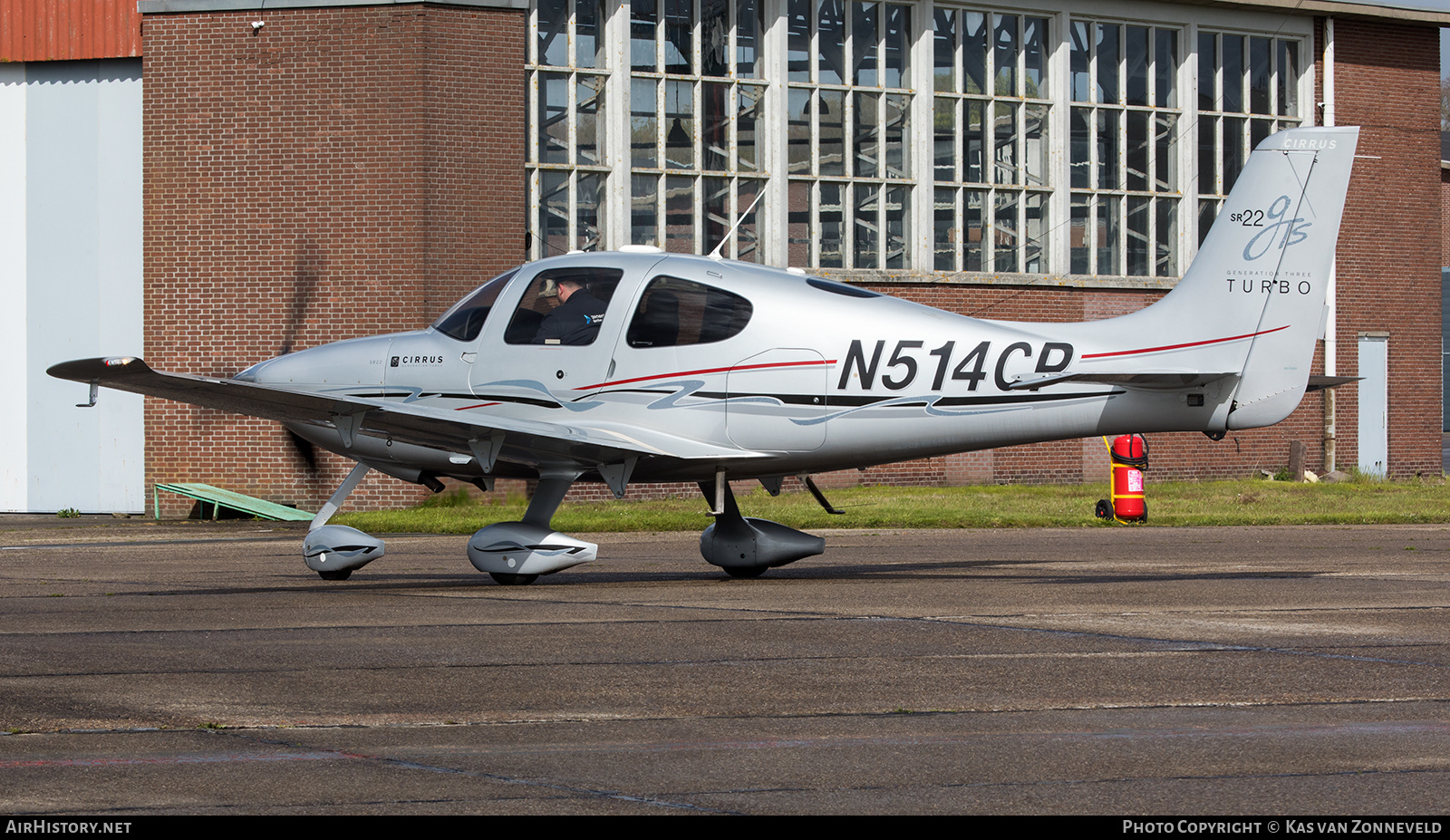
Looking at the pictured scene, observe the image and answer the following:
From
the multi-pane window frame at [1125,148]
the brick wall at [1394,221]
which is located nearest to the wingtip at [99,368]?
the multi-pane window frame at [1125,148]

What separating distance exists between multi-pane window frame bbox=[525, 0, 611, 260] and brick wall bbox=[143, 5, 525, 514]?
4.17 ft

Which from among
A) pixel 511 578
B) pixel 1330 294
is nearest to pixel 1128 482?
pixel 511 578

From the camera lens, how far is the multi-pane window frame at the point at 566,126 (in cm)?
2617

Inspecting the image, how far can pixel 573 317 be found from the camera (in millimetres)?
12031

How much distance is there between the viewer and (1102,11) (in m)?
30.7

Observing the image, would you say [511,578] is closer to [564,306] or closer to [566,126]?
[564,306]

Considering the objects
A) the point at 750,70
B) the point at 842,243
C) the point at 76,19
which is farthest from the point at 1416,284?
the point at 76,19

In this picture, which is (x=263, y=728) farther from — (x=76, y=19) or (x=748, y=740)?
(x=76, y=19)

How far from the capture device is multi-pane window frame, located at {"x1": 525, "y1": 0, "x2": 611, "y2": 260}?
2617cm

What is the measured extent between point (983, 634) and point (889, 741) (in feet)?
10.1

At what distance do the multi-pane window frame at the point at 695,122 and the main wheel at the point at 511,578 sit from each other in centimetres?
1553

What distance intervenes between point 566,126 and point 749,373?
1587 centimetres

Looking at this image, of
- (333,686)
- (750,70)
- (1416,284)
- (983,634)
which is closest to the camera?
(333,686)

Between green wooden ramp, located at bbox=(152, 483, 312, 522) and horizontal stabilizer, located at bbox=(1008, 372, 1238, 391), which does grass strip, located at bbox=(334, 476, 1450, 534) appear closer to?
green wooden ramp, located at bbox=(152, 483, 312, 522)
